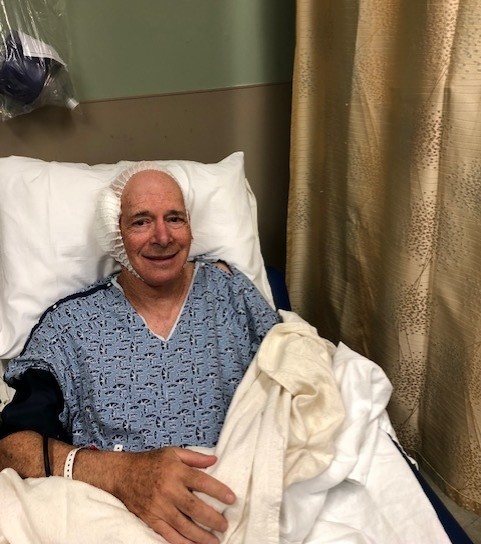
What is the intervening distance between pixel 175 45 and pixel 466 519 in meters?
1.66

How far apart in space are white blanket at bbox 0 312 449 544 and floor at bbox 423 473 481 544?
574mm

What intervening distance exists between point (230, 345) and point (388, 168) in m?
0.61

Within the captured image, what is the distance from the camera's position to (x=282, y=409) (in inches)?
39.6

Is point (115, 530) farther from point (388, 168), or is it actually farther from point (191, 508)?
point (388, 168)

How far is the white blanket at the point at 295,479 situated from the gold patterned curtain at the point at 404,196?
1.06 feet

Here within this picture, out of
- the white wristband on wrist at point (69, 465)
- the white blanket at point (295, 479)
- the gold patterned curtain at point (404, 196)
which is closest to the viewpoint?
the white blanket at point (295, 479)

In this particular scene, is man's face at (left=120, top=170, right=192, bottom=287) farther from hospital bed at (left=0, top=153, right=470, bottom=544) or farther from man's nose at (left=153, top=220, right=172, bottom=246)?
hospital bed at (left=0, top=153, right=470, bottom=544)

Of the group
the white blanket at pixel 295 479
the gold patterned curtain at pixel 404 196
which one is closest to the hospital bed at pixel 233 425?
the white blanket at pixel 295 479

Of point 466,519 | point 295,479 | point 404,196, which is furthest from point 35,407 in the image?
point 466,519

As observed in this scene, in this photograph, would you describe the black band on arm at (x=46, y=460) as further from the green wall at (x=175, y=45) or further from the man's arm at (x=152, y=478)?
the green wall at (x=175, y=45)

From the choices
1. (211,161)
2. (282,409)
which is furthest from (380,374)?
(211,161)

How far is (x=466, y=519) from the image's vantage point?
5.14 feet

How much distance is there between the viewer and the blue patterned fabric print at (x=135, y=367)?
119cm

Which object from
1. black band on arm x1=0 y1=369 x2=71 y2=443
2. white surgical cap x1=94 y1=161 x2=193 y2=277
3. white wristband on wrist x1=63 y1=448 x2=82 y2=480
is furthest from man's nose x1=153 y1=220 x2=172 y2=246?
white wristband on wrist x1=63 y1=448 x2=82 y2=480
